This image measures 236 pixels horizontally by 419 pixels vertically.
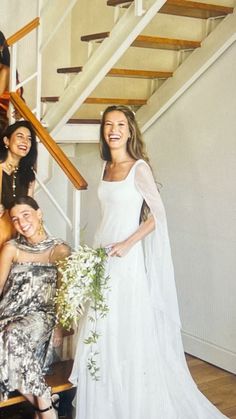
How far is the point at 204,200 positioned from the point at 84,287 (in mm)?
1465

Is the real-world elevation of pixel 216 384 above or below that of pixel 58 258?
below

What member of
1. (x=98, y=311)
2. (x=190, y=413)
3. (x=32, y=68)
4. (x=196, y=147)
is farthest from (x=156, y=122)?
(x=190, y=413)

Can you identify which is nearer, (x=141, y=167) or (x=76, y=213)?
(x=141, y=167)

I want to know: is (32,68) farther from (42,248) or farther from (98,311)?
(98,311)

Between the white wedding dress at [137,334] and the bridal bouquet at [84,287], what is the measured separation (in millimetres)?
56

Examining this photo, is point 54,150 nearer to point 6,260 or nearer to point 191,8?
point 6,260

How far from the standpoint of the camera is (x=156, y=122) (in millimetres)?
4324

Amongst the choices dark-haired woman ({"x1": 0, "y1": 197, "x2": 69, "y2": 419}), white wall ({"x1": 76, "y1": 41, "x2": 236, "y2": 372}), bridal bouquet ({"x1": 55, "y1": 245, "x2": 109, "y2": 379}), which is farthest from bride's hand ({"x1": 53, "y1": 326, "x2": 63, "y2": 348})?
white wall ({"x1": 76, "y1": 41, "x2": 236, "y2": 372})

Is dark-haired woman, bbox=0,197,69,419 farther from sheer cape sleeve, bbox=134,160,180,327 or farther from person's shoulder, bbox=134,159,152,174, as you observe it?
person's shoulder, bbox=134,159,152,174

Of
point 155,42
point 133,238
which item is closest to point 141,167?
point 133,238

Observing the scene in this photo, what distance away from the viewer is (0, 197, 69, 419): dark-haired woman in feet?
8.93

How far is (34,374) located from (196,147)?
6.40 ft

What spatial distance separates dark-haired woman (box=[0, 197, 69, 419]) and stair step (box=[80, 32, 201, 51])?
50.1 inches

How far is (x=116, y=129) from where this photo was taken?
2.93 meters
